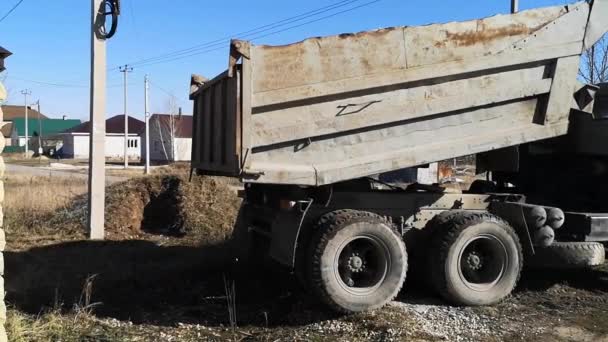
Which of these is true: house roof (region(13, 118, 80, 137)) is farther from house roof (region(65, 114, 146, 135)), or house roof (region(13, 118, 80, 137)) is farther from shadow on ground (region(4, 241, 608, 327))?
shadow on ground (region(4, 241, 608, 327))

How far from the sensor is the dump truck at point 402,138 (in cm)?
599

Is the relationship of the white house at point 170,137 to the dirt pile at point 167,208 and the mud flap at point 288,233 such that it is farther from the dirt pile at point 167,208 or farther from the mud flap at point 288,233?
the mud flap at point 288,233

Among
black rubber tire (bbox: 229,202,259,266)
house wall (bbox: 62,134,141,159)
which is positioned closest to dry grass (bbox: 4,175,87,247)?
black rubber tire (bbox: 229,202,259,266)

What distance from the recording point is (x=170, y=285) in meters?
7.65

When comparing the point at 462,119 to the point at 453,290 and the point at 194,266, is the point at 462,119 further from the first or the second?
the point at 194,266

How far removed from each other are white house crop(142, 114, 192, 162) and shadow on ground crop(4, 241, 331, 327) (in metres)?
57.7

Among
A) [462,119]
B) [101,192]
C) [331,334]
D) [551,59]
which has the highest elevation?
[551,59]

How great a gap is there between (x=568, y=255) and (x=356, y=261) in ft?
8.14

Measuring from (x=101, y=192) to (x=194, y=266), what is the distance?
3691 millimetres

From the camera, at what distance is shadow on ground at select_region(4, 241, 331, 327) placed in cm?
640

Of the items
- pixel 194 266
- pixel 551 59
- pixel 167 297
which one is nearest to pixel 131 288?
pixel 167 297

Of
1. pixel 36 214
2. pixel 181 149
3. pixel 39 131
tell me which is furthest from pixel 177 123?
pixel 36 214

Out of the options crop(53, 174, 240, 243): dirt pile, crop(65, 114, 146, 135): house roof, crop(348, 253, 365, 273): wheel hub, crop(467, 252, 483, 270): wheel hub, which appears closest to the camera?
crop(348, 253, 365, 273): wheel hub

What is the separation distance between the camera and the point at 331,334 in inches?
227
